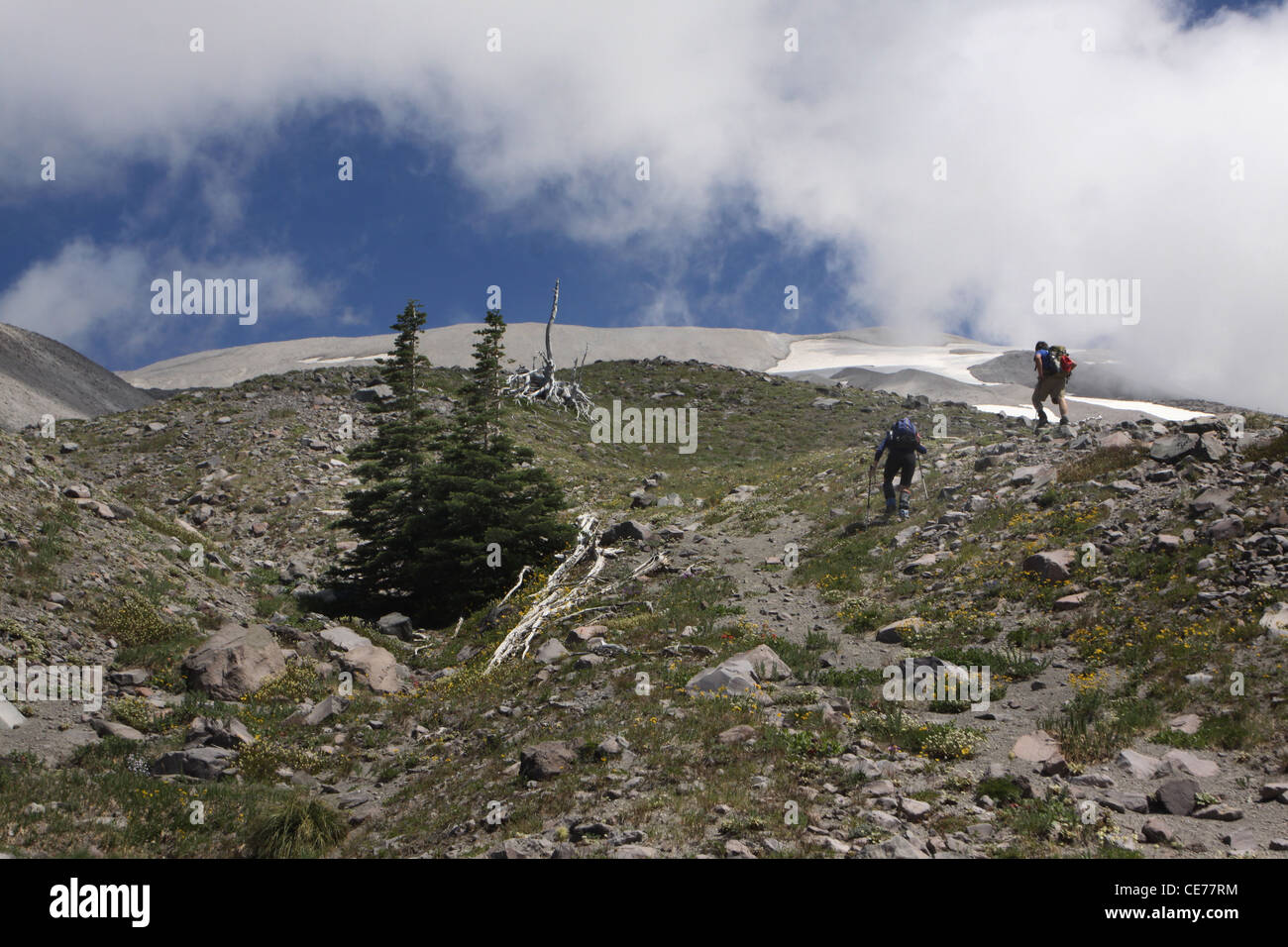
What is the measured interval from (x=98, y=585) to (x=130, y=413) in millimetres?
30493

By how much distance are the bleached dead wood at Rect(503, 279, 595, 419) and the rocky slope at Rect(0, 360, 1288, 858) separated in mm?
27413

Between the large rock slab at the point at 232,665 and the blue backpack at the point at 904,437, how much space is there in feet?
48.3

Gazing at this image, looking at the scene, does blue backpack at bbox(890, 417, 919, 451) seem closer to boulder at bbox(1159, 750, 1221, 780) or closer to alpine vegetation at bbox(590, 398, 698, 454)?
boulder at bbox(1159, 750, 1221, 780)

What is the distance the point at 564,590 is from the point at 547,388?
114ft

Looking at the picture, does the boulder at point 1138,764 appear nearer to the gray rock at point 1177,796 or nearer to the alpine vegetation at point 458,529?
the gray rock at point 1177,796

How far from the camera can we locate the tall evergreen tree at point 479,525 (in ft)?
65.3

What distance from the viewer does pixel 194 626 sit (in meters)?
15.1

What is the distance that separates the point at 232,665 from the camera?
522 inches

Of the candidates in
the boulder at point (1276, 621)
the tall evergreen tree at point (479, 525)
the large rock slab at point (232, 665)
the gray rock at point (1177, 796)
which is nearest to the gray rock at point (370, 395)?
the tall evergreen tree at point (479, 525)

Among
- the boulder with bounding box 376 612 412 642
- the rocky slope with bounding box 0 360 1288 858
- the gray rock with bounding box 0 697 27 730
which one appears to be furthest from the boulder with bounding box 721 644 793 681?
the gray rock with bounding box 0 697 27 730

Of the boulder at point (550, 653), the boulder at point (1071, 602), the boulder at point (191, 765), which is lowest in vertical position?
the boulder at point (191, 765)

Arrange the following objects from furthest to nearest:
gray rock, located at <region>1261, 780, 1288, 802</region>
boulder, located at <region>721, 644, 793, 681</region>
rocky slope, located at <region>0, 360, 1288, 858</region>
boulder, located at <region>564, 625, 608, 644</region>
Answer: boulder, located at <region>564, 625, 608, 644</region>
boulder, located at <region>721, 644, 793, 681</region>
rocky slope, located at <region>0, 360, 1288, 858</region>
gray rock, located at <region>1261, 780, 1288, 802</region>

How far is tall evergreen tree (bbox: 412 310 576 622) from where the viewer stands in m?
19.9

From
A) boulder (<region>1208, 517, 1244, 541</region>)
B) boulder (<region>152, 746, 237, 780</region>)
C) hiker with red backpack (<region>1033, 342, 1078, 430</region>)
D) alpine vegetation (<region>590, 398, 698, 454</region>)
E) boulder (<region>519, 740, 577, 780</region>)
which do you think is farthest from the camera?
alpine vegetation (<region>590, 398, 698, 454</region>)
